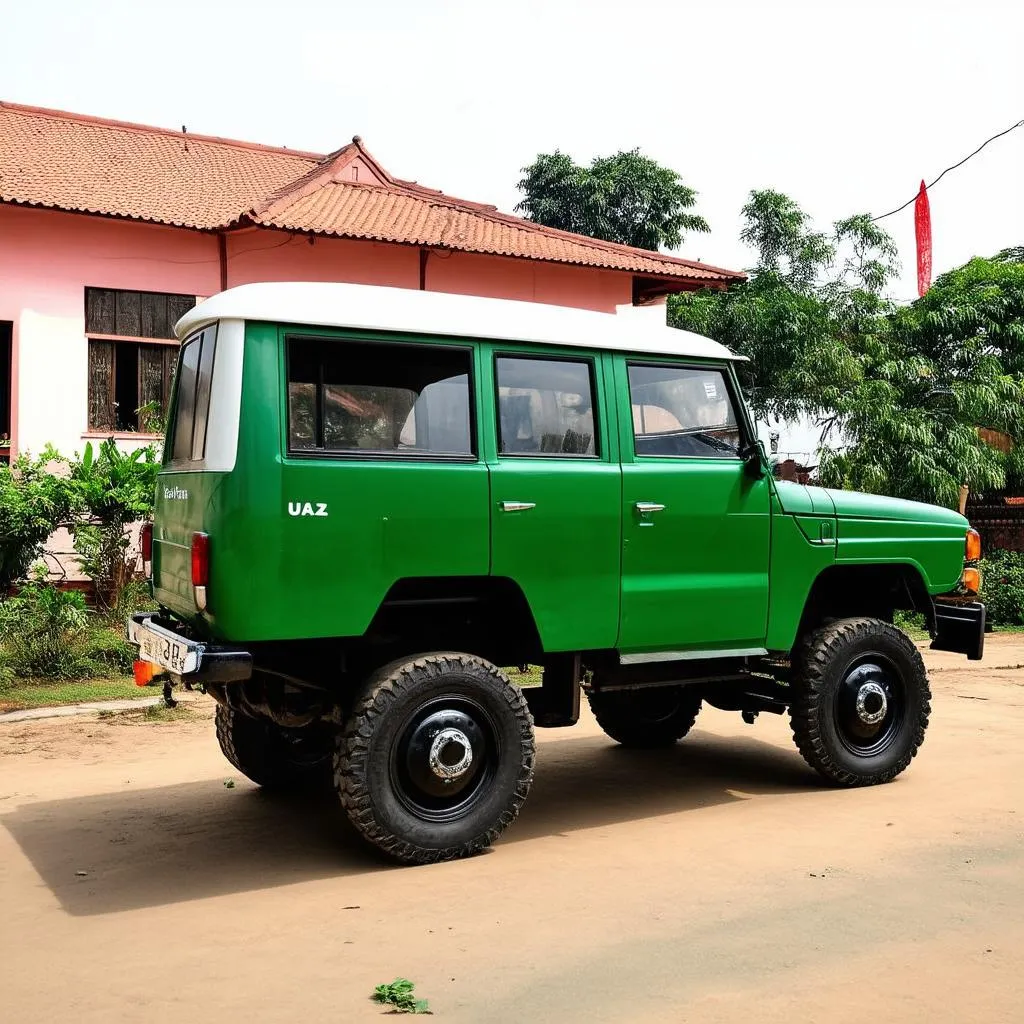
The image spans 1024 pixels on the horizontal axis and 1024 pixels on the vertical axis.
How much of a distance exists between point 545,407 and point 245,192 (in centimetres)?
1291

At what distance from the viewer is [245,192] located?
17.6m

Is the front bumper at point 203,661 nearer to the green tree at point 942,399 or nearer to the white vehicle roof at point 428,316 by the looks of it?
the white vehicle roof at point 428,316

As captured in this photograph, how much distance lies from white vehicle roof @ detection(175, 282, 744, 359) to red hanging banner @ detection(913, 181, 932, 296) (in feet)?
49.4

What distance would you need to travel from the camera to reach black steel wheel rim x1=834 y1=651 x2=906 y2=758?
6852mm

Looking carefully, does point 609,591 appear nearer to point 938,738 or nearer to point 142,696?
point 938,738

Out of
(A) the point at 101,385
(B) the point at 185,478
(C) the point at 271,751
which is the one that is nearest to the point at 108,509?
(A) the point at 101,385

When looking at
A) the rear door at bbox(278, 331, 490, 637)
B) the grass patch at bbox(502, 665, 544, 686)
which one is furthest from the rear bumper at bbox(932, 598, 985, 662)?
the grass patch at bbox(502, 665, 544, 686)

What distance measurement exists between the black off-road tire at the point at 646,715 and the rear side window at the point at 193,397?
329 centimetres

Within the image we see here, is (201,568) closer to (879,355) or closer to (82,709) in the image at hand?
(82,709)

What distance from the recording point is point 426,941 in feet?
15.0

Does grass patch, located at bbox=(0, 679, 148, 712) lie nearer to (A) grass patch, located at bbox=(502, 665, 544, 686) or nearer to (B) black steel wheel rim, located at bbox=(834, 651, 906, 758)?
(A) grass patch, located at bbox=(502, 665, 544, 686)

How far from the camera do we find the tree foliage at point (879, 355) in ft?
63.2

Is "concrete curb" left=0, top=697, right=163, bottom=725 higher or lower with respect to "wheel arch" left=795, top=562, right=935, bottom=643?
lower

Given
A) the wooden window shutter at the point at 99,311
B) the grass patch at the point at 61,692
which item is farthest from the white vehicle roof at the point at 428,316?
the wooden window shutter at the point at 99,311
